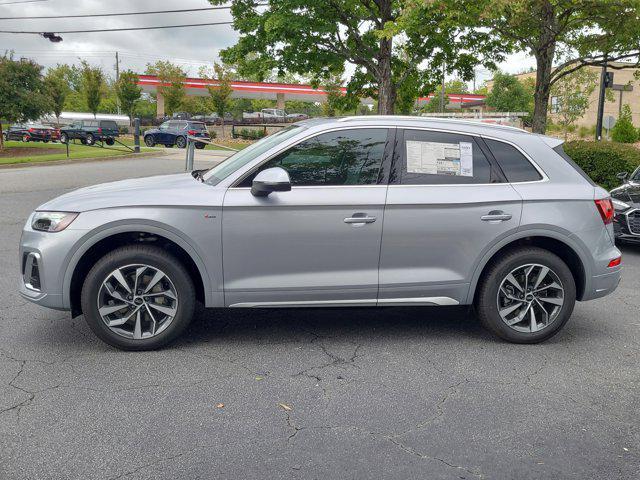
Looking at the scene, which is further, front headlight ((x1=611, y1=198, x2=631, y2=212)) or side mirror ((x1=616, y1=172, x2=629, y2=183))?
side mirror ((x1=616, y1=172, x2=629, y2=183))

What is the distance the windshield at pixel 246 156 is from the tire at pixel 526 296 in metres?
1.98

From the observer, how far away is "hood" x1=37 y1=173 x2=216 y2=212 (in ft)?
14.7

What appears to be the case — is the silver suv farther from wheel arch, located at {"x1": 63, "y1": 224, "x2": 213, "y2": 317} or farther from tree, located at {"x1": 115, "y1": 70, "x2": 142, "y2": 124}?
tree, located at {"x1": 115, "y1": 70, "x2": 142, "y2": 124}

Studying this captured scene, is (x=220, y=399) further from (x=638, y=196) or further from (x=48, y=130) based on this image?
(x=48, y=130)

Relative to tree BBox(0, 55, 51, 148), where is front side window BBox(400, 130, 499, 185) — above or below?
below

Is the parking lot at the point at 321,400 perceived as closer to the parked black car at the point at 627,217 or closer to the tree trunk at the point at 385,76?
the parked black car at the point at 627,217

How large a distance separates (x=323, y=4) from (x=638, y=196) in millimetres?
10316

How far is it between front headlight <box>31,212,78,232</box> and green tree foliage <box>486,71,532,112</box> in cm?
5816

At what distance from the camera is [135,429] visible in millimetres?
3418

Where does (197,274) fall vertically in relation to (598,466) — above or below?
above

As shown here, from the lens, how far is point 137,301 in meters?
4.50

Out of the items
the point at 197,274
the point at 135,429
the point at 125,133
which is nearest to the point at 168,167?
the point at 197,274

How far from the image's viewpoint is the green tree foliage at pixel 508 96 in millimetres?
58188

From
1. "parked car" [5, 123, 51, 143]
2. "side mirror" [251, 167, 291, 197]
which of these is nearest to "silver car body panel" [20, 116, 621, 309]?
"side mirror" [251, 167, 291, 197]
